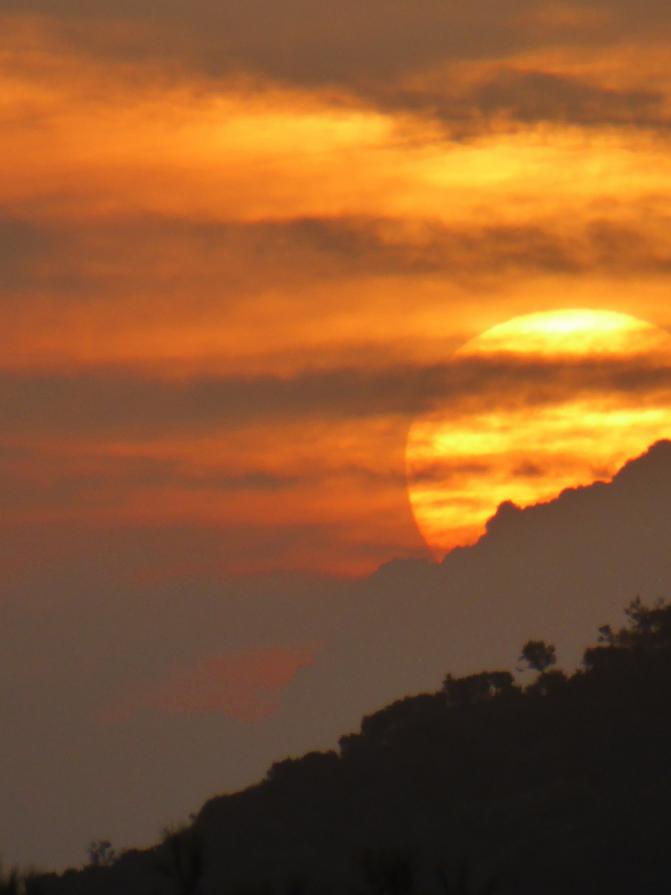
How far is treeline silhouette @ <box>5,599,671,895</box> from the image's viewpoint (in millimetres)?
98188

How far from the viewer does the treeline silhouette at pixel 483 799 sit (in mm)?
98188

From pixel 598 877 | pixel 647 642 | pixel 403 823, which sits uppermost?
pixel 647 642

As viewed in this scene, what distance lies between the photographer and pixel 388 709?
136 m

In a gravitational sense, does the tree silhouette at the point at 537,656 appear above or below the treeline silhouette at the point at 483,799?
above

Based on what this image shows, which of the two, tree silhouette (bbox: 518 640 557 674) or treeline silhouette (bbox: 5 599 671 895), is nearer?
treeline silhouette (bbox: 5 599 671 895)

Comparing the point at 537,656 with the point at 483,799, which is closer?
the point at 483,799

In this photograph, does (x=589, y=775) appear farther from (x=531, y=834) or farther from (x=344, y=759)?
(x=344, y=759)

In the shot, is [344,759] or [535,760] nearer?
[535,760]

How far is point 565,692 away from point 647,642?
12202 millimetres

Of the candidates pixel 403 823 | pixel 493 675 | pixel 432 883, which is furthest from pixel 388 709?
pixel 432 883

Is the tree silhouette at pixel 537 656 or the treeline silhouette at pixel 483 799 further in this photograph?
the tree silhouette at pixel 537 656

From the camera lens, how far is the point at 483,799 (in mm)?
111250

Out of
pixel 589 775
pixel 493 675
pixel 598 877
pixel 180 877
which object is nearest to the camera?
pixel 180 877

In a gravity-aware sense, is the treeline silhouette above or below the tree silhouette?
below
